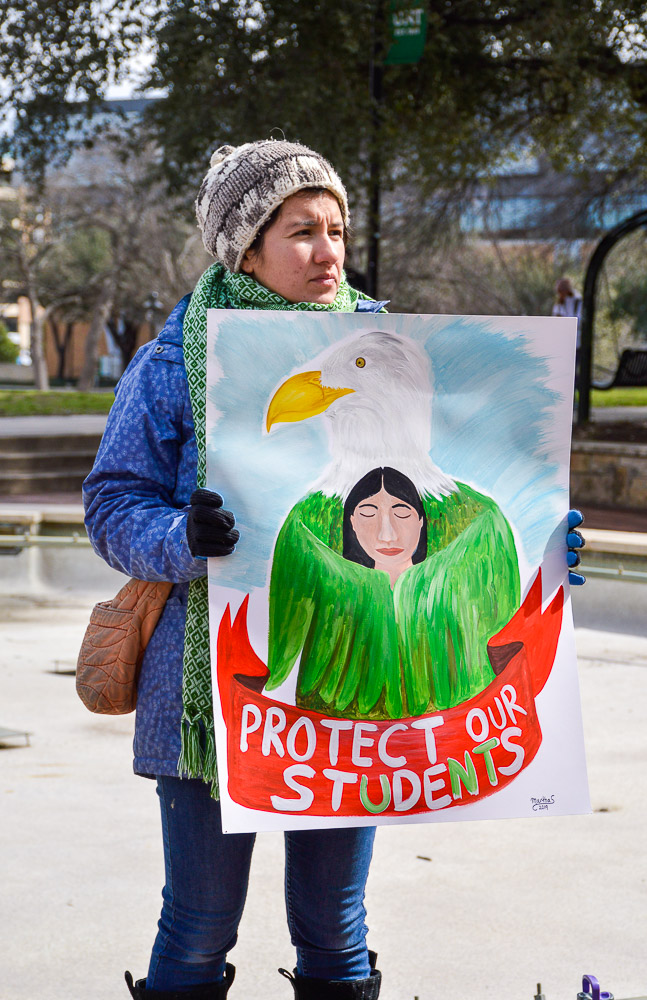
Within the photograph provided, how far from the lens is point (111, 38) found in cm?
1166

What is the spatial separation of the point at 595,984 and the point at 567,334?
120cm

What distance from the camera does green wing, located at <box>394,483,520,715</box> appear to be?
1.89 m

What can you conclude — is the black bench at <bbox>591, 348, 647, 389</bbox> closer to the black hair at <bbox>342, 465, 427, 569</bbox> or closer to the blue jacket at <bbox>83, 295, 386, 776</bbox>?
the black hair at <bbox>342, 465, 427, 569</bbox>

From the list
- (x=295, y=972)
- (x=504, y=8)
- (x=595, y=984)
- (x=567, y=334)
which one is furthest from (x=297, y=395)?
(x=504, y=8)

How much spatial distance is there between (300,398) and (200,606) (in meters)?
0.38

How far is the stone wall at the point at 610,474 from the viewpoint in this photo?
11492 millimetres

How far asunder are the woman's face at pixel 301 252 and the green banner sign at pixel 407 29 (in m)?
8.93

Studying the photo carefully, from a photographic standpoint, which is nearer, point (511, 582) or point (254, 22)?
point (511, 582)

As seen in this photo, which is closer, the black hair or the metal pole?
the black hair

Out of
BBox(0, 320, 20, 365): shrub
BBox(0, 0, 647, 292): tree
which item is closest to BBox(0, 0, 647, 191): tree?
BBox(0, 0, 647, 292): tree

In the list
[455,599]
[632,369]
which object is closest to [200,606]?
[455,599]

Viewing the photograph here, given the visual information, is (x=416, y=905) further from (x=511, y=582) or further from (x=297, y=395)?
(x=297, y=395)

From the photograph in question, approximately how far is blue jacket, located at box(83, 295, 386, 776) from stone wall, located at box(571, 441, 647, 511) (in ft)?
33.2
